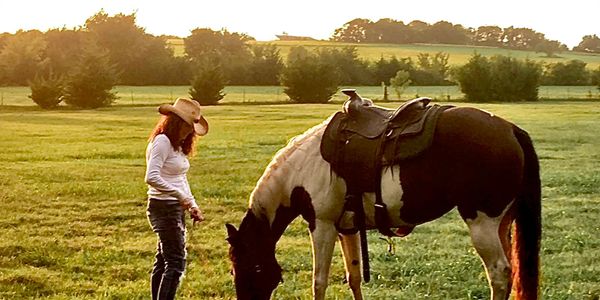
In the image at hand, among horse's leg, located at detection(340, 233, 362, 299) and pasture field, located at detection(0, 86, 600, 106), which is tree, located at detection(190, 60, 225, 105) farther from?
horse's leg, located at detection(340, 233, 362, 299)

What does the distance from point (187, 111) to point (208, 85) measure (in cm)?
4782

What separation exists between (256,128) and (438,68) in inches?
1664

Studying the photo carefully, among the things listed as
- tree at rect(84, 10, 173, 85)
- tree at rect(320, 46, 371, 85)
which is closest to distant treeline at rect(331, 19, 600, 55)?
tree at rect(320, 46, 371, 85)

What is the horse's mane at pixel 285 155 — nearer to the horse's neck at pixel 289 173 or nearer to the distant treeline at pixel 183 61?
the horse's neck at pixel 289 173

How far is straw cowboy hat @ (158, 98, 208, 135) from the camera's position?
5.74 metres

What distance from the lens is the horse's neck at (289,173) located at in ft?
18.4

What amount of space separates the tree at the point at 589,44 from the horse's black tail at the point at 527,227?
Result: 4220 inches

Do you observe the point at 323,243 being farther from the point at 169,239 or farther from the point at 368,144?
the point at 169,239

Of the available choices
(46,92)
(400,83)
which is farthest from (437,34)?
(46,92)

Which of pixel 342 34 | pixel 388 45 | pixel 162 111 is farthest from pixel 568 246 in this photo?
pixel 342 34

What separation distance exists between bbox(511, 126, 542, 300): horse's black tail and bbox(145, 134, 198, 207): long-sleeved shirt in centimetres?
240

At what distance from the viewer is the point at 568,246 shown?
8.88 metres

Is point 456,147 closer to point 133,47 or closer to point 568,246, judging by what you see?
point 568,246

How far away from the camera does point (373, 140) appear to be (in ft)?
17.9
